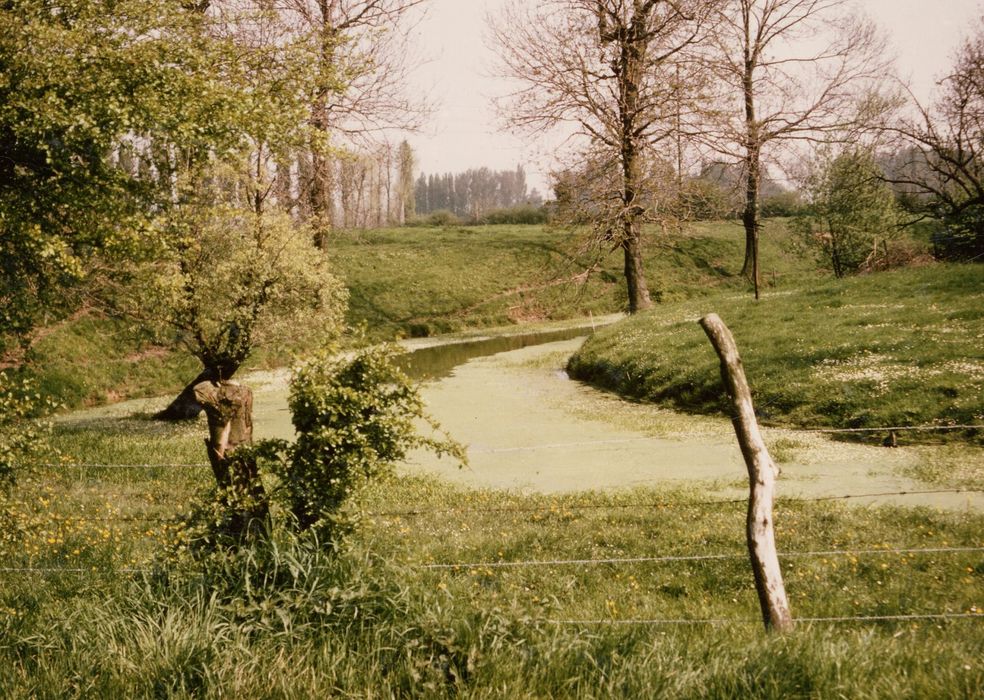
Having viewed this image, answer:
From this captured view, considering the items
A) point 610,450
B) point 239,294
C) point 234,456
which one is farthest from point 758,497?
point 239,294

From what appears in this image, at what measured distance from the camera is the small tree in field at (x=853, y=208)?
29.2 meters

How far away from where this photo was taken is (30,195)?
10328 mm

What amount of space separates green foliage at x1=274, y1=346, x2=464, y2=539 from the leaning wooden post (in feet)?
7.65

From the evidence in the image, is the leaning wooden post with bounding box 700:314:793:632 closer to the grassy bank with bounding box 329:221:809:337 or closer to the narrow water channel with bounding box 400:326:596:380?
the narrow water channel with bounding box 400:326:596:380

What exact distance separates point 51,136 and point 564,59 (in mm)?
20980

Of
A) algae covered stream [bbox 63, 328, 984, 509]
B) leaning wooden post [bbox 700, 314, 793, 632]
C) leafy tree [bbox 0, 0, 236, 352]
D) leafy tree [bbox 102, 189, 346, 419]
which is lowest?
algae covered stream [bbox 63, 328, 984, 509]

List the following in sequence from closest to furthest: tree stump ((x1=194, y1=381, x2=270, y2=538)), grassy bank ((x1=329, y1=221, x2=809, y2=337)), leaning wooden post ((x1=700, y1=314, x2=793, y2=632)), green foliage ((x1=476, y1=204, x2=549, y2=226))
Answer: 1. leaning wooden post ((x1=700, y1=314, x2=793, y2=632))
2. tree stump ((x1=194, y1=381, x2=270, y2=538))
3. grassy bank ((x1=329, y1=221, x2=809, y2=337))
4. green foliage ((x1=476, y1=204, x2=549, y2=226))

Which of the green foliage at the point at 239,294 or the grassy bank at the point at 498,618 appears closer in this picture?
the grassy bank at the point at 498,618

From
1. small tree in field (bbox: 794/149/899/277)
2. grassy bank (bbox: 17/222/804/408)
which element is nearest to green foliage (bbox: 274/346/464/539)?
grassy bank (bbox: 17/222/804/408)

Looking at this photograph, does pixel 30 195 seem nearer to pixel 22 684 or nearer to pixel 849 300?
pixel 22 684

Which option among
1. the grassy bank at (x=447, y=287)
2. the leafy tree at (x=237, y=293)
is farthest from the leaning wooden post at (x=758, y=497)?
the grassy bank at (x=447, y=287)

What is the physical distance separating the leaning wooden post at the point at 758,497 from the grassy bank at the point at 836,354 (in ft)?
29.1

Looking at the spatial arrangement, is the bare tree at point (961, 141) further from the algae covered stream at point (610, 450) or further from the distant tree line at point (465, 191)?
the distant tree line at point (465, 191)

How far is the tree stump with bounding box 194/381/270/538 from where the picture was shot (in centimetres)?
585
